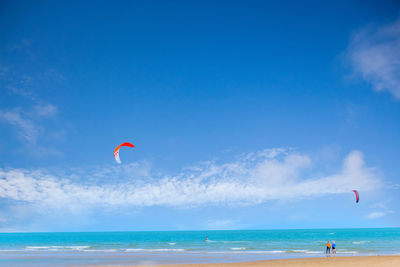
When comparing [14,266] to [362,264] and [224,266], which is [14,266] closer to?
[224,266]

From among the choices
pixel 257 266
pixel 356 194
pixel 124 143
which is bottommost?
pixel 257 266

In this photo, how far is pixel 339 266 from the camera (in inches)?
712

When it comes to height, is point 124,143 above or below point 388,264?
above

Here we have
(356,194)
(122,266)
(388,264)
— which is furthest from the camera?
(356,194)

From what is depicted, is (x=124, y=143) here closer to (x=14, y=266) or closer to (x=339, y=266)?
(x=14, y=266)

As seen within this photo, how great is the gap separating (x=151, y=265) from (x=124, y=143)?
7.80 meters

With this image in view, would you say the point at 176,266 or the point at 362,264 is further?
the point at 176,266

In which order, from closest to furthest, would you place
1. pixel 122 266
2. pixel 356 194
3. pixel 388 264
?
pixel 388 264
pixel 122 266
pixel 356 194

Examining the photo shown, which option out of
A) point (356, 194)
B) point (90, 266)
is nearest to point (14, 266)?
point (90, 266)

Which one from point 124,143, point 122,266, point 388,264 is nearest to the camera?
point 388,264

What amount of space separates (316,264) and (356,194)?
915 centimetres

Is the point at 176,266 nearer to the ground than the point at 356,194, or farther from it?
nearer to the ground

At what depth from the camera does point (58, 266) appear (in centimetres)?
2130

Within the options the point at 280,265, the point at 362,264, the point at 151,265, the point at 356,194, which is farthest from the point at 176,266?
the point at 356,194
